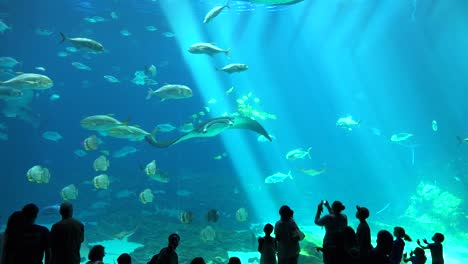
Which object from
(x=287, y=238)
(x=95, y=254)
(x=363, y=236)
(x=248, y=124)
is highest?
(x=248, y=124)

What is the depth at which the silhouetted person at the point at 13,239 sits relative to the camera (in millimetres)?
2898

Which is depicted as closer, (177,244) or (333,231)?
(177,244)

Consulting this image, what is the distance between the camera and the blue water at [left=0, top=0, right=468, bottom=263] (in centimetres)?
1881

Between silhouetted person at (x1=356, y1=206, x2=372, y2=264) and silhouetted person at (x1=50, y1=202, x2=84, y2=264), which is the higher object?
silhouetted person at (x1=356, y1=206, x2=372, y2=264)

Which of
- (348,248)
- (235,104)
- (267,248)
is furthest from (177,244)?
(235,104)

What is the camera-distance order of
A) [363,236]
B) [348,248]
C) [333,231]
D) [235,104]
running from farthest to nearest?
[235,104] → [333,231] → [363,236] → [348,248]

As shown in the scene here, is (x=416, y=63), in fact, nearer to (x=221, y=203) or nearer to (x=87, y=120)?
(x=221, y=203)

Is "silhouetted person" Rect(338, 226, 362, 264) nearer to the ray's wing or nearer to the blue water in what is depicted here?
the ray's wing

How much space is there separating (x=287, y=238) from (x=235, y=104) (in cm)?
2422

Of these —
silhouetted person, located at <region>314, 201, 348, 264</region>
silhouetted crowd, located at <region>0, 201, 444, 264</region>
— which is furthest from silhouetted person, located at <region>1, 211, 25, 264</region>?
silhouetted person, located at <region>314, 201, 348, 264</region>

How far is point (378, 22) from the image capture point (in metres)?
26.3

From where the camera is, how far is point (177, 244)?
10.6 ft

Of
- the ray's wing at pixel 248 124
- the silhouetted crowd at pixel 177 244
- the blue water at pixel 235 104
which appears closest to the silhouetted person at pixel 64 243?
the silhouetted crowd at pixel 177 244

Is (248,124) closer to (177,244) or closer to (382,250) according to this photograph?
(177,244)
